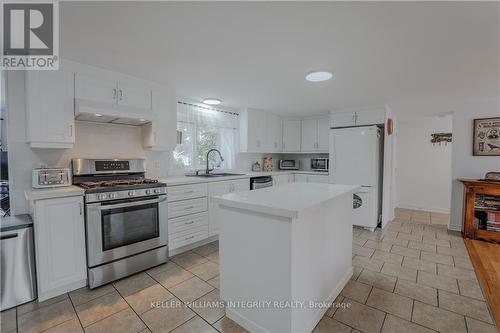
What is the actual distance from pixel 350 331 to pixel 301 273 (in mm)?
618

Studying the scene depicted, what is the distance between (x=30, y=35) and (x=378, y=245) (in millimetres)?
4361

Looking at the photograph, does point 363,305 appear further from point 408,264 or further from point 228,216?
point 228,216

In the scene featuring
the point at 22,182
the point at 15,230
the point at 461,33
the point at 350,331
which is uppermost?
the point at 461,33

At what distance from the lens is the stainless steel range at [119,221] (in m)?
2.21

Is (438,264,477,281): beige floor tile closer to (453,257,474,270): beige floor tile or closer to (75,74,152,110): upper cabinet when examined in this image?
(453,257,474,270): beige floor tile

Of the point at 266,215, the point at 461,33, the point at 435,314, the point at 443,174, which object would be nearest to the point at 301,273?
the point at 266,215

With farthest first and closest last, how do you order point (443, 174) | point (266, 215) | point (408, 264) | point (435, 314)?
1. point (443, 174)
2. point (408, 264)
3. point (435, 314)
4. point (266, 215)

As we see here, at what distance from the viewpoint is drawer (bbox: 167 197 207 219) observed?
2.87 meters

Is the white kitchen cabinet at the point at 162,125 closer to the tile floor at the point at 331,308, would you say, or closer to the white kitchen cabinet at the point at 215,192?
the white kitchen cabinet at the point at 215,192

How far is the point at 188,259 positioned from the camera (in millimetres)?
2881

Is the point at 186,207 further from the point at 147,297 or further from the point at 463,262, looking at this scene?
the point at 463,262

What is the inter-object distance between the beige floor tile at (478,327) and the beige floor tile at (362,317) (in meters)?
0.57

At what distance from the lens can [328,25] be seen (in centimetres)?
165

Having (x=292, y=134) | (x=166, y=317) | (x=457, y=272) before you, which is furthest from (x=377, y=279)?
(x=292, y=134)
